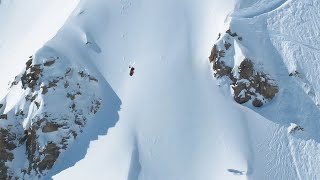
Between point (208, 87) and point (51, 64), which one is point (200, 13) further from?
point (51, 64)

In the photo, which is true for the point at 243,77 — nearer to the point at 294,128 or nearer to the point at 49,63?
the point at 294,128

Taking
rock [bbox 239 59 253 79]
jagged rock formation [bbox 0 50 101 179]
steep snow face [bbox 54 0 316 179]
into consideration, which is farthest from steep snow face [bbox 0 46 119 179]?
rock [bbox 239 59 253 79]

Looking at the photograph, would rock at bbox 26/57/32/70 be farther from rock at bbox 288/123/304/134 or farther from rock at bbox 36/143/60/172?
rock at bbox 288/123/304/134

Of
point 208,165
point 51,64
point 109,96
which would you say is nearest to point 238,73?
point 208,165

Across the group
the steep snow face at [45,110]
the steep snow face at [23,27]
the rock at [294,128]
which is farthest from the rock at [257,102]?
the steep snow face at [23,27]

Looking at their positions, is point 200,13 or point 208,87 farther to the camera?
point 200,13

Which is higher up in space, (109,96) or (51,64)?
(51,64)

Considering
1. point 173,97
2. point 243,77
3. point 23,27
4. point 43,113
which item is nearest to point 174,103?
point 173,97
